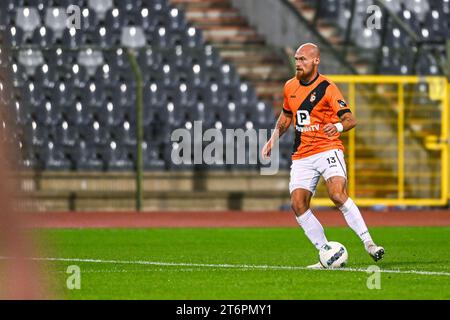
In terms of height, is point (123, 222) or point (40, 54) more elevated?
point (40, 54)

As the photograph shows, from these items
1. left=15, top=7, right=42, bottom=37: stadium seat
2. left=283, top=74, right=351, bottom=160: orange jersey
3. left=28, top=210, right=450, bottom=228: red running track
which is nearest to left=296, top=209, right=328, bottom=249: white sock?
left=283, top=74, right=351, bottom=160: orange jersey

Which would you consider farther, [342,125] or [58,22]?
[58,22]

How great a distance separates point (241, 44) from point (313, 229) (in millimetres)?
13561

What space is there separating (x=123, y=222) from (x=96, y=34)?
527 centimetres

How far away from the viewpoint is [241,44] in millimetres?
23719

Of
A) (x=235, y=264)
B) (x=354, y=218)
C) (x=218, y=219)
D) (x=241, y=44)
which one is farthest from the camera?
(x=241, y=44)

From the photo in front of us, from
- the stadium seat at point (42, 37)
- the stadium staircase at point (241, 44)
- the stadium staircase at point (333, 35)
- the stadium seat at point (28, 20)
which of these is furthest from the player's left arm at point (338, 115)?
the stadium seat at point (28, 20)

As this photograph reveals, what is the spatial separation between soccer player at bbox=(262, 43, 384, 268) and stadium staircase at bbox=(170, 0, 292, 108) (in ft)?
36.0

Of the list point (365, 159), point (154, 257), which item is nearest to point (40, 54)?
point (365, 159)

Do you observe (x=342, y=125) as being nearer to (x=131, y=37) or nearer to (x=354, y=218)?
(x=354, y=218)

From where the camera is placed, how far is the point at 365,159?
22125mm

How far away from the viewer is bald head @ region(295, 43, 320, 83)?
406 inches

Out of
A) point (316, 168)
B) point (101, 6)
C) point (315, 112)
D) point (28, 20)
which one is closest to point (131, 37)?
point (101, 6)
